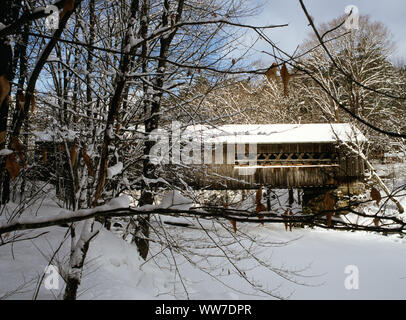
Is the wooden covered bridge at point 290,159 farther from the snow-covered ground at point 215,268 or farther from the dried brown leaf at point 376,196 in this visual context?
the dried brown leaf at point 376,196

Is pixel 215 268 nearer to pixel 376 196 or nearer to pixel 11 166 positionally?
pixel 376 196

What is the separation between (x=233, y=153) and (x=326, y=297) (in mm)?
7240

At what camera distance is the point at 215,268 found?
4.26 meters

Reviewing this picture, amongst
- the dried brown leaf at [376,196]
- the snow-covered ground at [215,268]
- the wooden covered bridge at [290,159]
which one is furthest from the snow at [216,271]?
the dried brown leaf at [376,196]

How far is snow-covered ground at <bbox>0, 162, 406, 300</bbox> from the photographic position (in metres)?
3.74

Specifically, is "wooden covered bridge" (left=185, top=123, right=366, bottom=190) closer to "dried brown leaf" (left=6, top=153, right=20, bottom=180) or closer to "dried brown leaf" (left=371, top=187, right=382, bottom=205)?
"dried brown leaf" (left=371, top=187, right=382, bottom=205)

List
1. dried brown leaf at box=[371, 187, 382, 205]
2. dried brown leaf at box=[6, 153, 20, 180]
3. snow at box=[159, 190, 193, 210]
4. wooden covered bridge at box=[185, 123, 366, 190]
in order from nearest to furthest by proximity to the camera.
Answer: snow at box=[159, 190, 193, 210]
dried brown leaf at box=[371, 187, 382, 205]
dried brown leaf at box=[6, 153, 20, 180]
wooden covered bridge at box=[185, 123, 366, 190]

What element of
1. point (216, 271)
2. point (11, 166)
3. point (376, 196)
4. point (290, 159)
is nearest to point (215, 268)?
point (376, 196)

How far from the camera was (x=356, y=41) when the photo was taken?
62.5ft

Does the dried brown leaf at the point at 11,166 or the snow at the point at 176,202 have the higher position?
the dried brown leaf at the point at 11,166

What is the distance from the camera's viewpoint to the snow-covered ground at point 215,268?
374cm

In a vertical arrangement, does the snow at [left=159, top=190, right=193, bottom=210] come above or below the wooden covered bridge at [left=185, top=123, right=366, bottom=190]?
below

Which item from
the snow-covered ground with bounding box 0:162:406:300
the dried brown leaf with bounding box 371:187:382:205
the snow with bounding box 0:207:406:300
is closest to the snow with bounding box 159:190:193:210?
the dried brown leaf with bounding box 371:187:382:205
